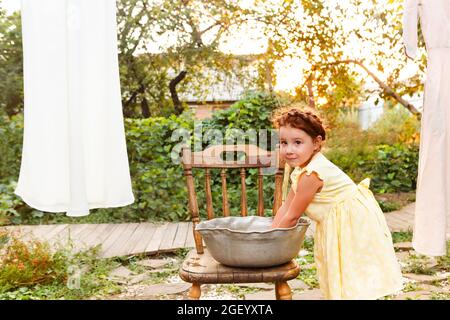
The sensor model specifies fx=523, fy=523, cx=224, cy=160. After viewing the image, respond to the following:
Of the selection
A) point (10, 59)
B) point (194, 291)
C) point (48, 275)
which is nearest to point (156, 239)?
point (48, 275)

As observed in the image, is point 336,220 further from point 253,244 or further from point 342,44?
point 342,44

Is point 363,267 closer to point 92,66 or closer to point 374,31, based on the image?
point 92,66

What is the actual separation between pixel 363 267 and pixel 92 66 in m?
1.18

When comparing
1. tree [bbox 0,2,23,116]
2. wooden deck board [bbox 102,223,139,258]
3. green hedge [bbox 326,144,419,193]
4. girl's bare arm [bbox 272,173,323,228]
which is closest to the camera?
girl's bare arm [bbox 272,173,323,228]

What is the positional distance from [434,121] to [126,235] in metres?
2.19

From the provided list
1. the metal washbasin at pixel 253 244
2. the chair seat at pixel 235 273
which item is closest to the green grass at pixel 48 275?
the chair seat at pixel 235 273

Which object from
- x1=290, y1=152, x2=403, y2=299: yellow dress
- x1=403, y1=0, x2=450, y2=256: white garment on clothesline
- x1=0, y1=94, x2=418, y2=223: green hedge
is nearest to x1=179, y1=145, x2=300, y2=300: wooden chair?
x1=290, y1=152, x2=403, y2=299: yellow dress

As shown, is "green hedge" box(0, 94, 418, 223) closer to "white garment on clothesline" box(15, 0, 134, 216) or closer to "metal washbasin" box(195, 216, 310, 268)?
"white garment on clothesline" box(15, 0, 134, 216)

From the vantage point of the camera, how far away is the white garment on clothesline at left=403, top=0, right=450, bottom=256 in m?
2.15

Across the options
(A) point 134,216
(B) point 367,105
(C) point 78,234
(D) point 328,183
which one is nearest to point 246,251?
(D) point 328,183

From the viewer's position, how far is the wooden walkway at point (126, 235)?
3.22m

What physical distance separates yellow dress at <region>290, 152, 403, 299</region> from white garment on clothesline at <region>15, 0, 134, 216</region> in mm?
784

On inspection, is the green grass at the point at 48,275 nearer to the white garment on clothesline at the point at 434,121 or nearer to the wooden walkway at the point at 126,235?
the wooden walkway at the point at 126,235

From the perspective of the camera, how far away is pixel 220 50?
17.8 feet
